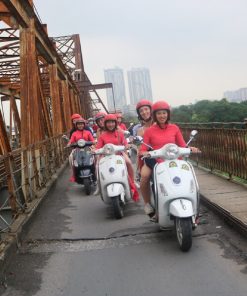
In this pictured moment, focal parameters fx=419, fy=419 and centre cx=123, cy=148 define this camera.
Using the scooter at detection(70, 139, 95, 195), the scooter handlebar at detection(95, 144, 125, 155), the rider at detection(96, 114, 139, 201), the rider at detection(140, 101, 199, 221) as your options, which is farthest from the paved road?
the scooter at detection(70, 139, 95, 195)

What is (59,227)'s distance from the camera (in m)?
5.76

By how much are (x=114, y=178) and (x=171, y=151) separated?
1.64m

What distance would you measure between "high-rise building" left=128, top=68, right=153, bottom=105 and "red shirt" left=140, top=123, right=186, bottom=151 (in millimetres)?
62443

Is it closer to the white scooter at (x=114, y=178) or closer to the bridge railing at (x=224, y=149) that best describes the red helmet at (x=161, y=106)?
the white scooter at (x=114, y=178)

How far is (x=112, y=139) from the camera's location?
6.62 metres

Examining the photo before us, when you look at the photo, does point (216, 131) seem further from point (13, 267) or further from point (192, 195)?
point (13, 267)

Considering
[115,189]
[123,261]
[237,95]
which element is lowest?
[123,261]

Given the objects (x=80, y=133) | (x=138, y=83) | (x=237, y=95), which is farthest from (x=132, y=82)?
(x=80, y=133)

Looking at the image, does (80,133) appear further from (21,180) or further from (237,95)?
(237,95)

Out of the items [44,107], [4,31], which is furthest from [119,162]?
[4,31]

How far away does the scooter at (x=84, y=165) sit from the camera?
8289mm

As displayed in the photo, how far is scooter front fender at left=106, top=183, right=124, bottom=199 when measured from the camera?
5.74 m

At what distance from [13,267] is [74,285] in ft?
2.87

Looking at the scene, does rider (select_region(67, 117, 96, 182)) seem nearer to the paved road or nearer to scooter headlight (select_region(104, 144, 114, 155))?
scooter headlight (select_region(104, 144, 114, 155))
